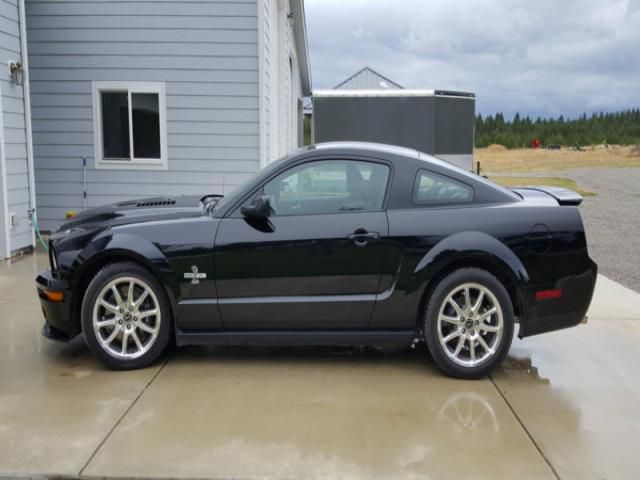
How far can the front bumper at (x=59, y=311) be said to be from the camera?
4.95 m

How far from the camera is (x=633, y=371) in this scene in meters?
5.06

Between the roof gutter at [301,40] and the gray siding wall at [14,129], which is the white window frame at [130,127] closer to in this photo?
the gray siding wall at [14,129]

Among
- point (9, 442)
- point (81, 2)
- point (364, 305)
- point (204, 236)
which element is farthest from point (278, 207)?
point (81, 2)

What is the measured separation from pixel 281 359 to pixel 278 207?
1239 mm

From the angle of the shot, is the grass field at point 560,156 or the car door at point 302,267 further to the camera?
the grass field at point 560,156

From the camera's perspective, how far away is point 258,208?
4.82 meters

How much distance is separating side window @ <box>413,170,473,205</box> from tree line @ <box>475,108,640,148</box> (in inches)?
2798

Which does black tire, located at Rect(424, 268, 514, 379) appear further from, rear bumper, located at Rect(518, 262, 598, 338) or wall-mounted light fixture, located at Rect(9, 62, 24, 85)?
wall-mounted light fixture, located at Rect(9, 62, 24, 85)

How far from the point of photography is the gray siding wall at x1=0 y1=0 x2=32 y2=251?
9031 mm

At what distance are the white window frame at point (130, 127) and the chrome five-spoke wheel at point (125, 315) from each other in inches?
243

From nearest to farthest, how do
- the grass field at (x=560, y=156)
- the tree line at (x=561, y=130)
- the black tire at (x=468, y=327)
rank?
the black tire at (x=468, y=327) → the grass field at (x=560, y=156) → the tree line at (x=561, y=130)

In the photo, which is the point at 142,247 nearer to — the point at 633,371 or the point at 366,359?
the point at 366,359

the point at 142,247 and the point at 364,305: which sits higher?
the point at 142,247

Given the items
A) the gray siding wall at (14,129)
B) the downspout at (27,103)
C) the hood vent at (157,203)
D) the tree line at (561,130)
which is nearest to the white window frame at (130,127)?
the downspout at (27,103)
